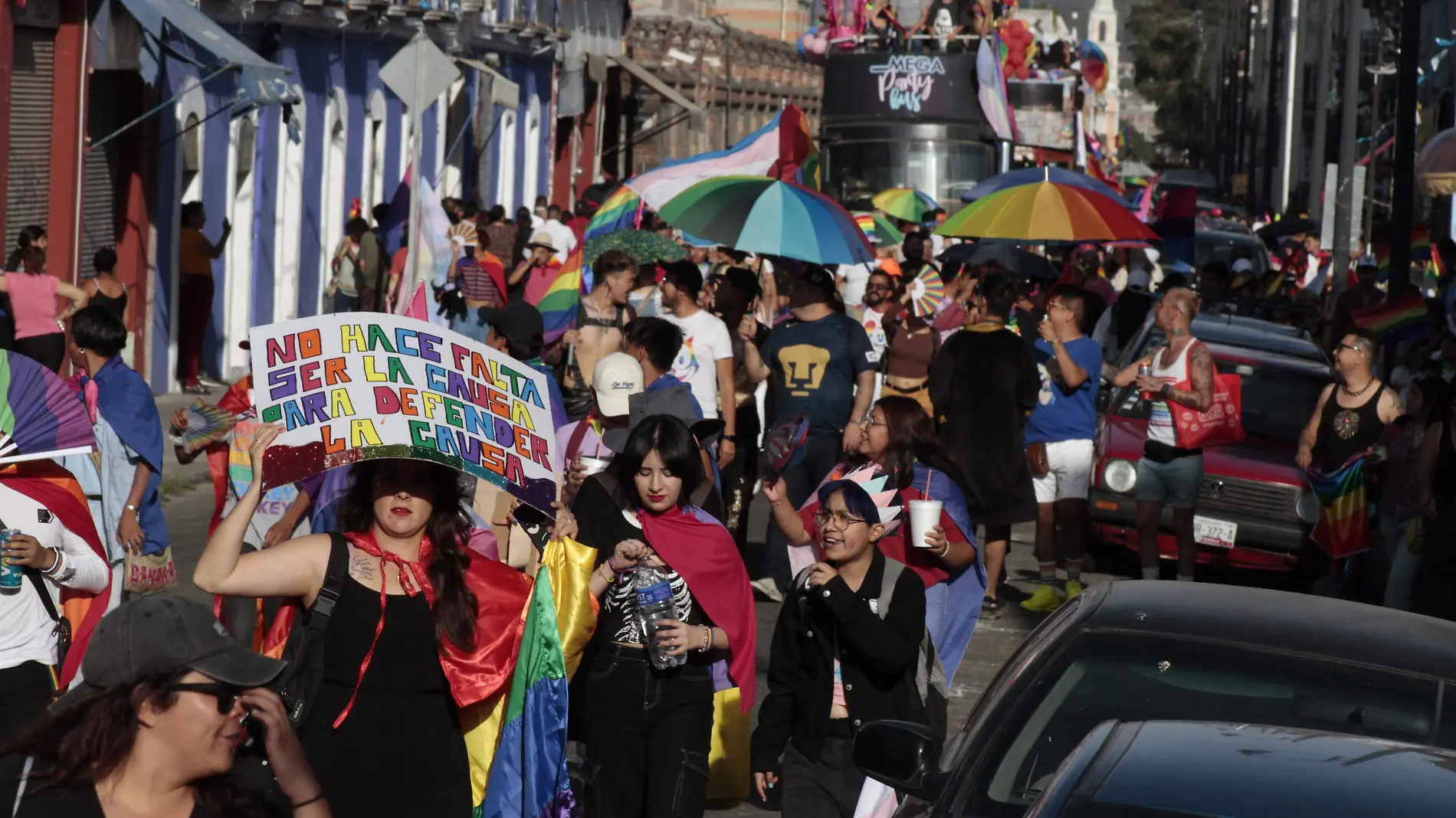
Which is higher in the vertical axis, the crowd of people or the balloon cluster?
the balloon cluster

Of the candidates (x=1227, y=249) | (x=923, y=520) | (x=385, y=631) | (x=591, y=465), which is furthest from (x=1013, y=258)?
(x=385, y=631)

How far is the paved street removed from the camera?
33.2ft

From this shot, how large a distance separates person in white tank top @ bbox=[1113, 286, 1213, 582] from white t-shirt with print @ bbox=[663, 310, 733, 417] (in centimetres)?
248

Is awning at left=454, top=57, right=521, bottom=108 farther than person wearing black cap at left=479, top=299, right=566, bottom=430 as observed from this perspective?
Yes

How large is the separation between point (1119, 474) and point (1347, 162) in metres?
18.9

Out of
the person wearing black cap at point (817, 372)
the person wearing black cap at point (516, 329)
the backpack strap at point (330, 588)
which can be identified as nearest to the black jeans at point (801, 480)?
the person wearing black cap at point (817, 372)

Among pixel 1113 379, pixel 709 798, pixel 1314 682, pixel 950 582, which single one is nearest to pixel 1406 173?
pixel 1113 379

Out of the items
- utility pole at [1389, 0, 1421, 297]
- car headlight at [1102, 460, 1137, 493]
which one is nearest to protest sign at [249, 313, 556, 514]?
car headlight at [1102, 460, 1137, 493]

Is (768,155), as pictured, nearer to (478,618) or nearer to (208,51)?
(208,51)

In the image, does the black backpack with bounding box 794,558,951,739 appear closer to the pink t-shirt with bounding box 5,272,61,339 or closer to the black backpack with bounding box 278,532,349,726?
the black backpack with bounding box 278,532,349,726

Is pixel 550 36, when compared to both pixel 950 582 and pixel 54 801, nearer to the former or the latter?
pixel 950 582

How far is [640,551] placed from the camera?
6.28m

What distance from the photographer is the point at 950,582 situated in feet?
26.0

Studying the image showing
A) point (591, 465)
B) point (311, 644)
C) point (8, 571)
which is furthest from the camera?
point (591, 465)
